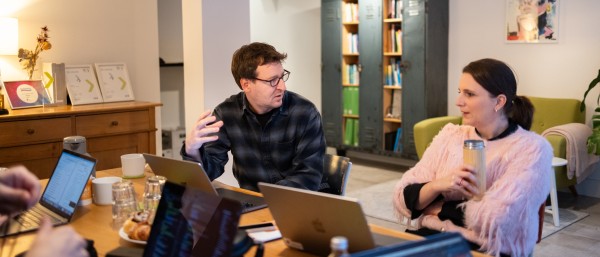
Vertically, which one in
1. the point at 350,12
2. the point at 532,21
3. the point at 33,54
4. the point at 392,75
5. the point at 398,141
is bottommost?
the point at 398,141

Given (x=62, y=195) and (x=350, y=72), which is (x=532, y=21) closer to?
(x=350, y=72)

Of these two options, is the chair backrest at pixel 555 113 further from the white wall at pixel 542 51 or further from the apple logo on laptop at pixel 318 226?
the apple logo on laptop at pixel 318 226

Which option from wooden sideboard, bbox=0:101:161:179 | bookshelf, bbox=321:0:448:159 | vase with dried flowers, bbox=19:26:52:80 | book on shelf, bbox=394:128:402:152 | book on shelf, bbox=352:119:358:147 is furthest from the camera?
book on shelf, bbox=352:119:358:147

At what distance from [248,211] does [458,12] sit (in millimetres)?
4648

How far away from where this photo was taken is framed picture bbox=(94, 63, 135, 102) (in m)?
5.38

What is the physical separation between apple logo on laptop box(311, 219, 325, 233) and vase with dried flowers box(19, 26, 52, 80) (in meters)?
3.86

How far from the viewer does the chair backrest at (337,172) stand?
285 centimetres

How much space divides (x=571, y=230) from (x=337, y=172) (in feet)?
8.22

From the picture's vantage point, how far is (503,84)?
2.49m

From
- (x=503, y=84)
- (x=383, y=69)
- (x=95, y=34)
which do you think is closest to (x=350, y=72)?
(x=383, y=69)

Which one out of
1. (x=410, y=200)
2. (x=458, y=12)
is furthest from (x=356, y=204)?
(x=458, y=12)

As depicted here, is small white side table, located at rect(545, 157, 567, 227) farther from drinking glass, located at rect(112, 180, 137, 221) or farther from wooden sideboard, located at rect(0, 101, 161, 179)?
drinking glass, located at rect(112, 180, 137, 221)

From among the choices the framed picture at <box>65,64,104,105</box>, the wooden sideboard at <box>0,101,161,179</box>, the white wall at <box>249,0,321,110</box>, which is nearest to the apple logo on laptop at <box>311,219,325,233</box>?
the wooden sideboard at <box>0,101,161,179</box>

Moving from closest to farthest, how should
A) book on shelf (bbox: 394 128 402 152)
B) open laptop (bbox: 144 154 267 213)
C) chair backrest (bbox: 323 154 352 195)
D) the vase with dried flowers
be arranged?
1. open laptop (bbox: 144 154 267 213)
2. chair backrest (bbox: 323 154 352 195)
3. the vase with dried flowers
4. book on shelf (bbox: 394 128 402 152)
